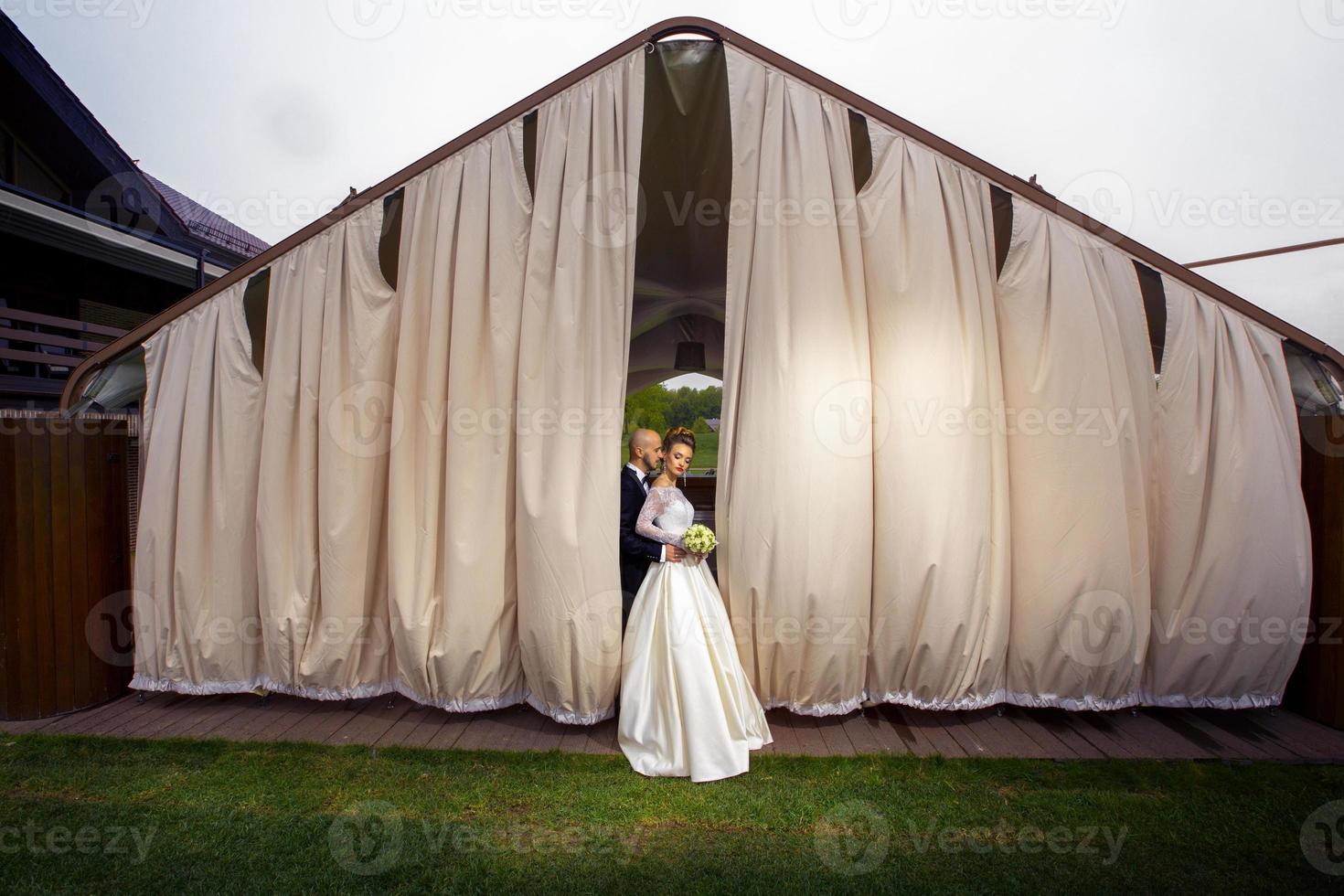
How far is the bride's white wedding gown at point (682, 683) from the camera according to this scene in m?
2.84

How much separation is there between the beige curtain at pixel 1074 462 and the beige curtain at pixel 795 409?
3.00ft

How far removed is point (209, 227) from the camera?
1087cm

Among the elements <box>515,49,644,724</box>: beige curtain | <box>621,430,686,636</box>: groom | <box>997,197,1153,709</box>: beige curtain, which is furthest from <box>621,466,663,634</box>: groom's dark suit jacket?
<box>997,197,1153,709</box>: beige curtain

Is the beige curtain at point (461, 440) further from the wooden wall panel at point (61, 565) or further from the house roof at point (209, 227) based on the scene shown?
the house roof at point (209, 227)

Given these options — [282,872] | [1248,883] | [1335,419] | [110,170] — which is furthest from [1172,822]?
[110,170]

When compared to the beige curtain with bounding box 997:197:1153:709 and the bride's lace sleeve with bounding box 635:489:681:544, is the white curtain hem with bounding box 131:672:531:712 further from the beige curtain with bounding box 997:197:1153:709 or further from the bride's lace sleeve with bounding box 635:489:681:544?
the beige curtain with bounding box 997:197:1153:709

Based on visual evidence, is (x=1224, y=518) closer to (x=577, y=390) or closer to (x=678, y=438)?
A: (x=678, y=438)

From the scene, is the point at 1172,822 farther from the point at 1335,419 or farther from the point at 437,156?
the point at 437,156

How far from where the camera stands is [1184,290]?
3.36m

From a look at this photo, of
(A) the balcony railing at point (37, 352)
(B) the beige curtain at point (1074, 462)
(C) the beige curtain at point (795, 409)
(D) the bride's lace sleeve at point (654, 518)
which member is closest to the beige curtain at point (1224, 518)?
(B) the beige curtain at point (1074, 462)

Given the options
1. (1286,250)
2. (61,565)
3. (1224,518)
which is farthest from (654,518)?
(1286,250)

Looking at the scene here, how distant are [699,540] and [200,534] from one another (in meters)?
3.08

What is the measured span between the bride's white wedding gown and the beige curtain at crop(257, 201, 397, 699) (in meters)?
1.63

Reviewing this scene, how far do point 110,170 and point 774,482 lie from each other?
1134 centimetres
